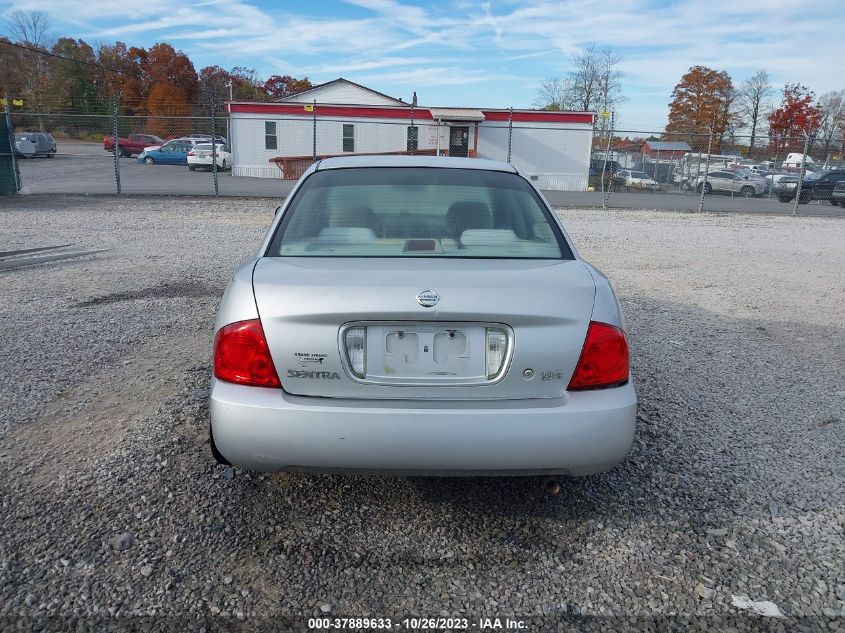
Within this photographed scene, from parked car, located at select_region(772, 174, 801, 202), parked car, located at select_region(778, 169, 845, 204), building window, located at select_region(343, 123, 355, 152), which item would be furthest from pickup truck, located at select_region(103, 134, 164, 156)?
parked car, located at select_region(778, 169, 845, 204)

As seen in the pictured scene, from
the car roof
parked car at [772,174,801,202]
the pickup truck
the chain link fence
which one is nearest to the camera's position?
the car roof

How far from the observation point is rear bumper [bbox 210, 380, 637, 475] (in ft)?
7.98

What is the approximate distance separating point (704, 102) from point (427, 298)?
7170 centimetres

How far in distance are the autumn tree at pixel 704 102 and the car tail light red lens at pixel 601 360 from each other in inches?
2640

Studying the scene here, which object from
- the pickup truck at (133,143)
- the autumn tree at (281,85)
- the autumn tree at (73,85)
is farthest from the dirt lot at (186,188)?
the autumn tree at (281,85)

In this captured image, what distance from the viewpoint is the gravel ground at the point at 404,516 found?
237 cm

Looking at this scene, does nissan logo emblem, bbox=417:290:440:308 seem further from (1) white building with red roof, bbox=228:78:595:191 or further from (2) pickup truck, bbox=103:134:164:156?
(2) pickup truck, bbox=103:134:164:156

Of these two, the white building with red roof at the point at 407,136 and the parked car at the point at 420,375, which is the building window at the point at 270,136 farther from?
the parked car at the point at 420,375

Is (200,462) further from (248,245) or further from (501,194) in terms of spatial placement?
(248,245)

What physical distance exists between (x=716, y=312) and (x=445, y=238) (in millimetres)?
4658

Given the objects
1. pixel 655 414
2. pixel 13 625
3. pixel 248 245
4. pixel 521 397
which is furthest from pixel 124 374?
pixel 248 245

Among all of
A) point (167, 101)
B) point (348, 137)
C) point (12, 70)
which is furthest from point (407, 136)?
point (12, 70)

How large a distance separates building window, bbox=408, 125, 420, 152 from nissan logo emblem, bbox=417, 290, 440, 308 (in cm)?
3172

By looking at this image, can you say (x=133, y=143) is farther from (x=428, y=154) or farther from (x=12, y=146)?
(x=12, y=146)
